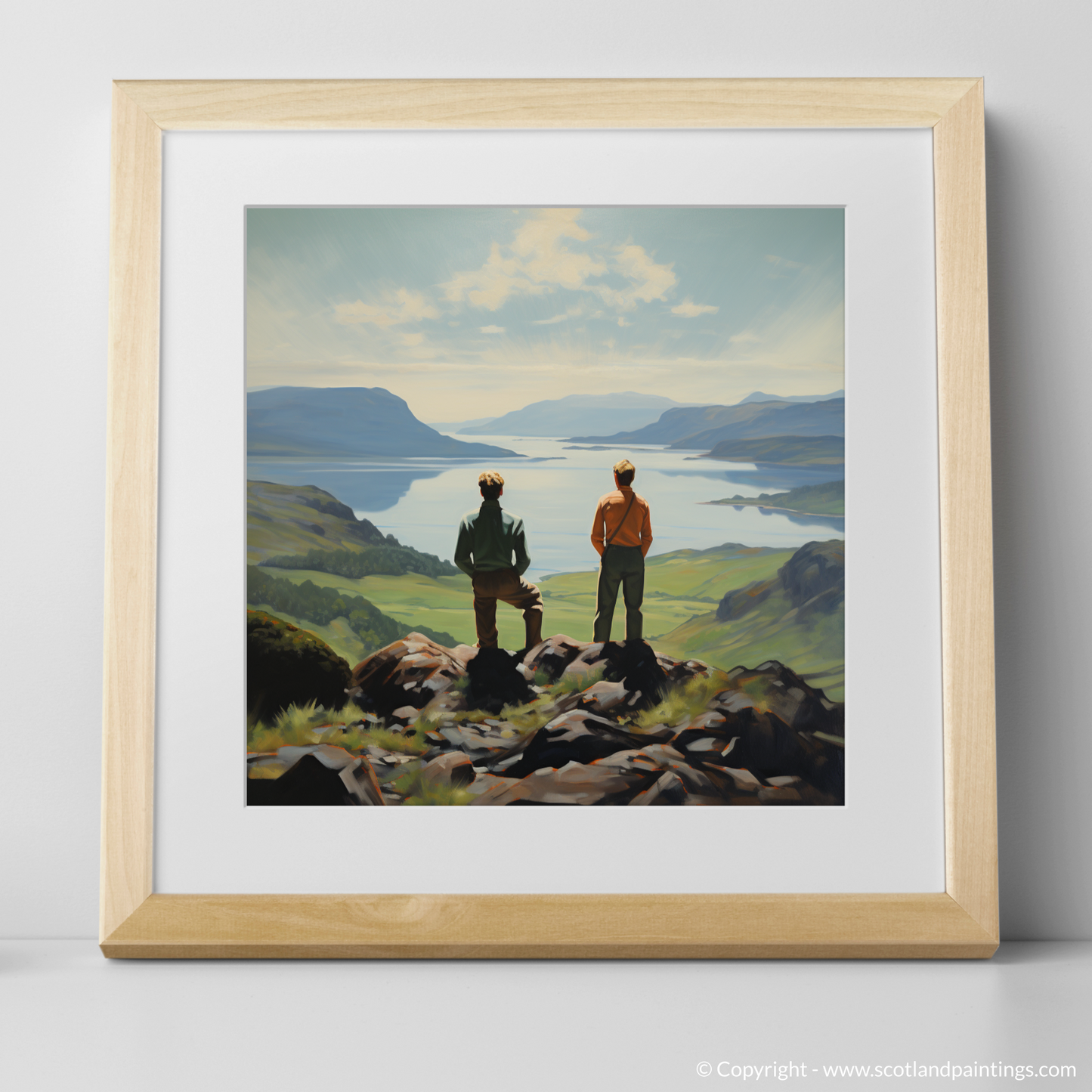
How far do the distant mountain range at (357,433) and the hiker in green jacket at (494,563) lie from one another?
0.22ft

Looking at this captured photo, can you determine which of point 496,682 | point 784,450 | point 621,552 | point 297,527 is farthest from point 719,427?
point 297,527

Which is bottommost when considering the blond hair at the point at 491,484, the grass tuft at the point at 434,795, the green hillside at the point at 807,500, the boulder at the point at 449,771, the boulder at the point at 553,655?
the grass tuft at the point at 434,795

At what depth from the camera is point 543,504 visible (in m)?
1.00

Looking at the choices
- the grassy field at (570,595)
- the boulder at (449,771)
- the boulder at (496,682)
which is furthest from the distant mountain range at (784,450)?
the boulder at (449,771)

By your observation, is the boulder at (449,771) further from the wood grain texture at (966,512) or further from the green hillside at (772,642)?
the wood grain texture at (966,512)

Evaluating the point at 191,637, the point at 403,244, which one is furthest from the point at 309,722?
the point at 403,244

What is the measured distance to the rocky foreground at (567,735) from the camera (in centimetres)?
99

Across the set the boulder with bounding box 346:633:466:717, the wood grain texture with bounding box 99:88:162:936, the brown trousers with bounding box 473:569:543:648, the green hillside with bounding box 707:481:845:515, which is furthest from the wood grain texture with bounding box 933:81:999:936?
the wood grain texture with bounding box 99:88:162:936

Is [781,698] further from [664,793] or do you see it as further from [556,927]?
[556,927]

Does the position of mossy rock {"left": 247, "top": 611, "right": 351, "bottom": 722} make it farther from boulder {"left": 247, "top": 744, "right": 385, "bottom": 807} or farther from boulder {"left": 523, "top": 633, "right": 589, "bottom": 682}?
boulder {"left": 523, "top": 633, "right": 589, "bottom": 682}

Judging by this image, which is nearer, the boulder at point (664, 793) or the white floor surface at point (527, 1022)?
the white floor surface at point (527, 1022)

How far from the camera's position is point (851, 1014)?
0.84 meters

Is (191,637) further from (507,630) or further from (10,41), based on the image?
(10,41)

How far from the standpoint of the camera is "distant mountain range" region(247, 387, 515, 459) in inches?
39.6
